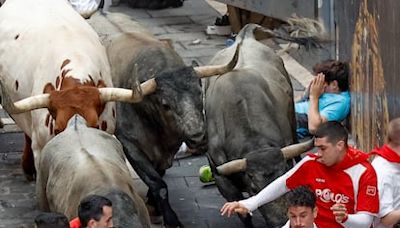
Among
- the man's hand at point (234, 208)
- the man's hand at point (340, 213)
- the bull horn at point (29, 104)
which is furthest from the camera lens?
the bull horn at point (29, 104)

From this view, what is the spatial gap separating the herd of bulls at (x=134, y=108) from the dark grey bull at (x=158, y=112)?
1cm

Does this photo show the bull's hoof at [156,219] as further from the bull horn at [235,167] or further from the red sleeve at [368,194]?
the red sleeve at [368,194]

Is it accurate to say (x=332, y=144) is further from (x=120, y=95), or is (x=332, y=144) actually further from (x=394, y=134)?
(x=120, y=95)

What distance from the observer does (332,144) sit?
8875 mm

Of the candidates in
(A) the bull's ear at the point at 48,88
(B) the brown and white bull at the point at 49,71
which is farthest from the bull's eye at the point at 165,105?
(A) the bull's ear at the point at 48,88

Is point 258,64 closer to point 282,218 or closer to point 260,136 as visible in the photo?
point 260,136

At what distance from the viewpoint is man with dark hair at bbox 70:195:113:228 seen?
8164mm

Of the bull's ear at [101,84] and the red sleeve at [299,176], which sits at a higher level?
the red sleeve at [299,176]

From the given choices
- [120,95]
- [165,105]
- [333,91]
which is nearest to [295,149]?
[165,105]

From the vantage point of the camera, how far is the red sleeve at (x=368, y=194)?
878 centimetres

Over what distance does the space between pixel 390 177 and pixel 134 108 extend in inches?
146

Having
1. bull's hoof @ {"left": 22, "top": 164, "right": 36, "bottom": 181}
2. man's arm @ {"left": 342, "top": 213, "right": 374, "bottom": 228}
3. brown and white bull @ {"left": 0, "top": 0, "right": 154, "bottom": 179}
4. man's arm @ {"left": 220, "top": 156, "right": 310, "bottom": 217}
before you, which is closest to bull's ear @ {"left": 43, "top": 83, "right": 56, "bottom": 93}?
brown and white bull @ {"left": 0, "top": 0, "right": 154, "bottom": 179}

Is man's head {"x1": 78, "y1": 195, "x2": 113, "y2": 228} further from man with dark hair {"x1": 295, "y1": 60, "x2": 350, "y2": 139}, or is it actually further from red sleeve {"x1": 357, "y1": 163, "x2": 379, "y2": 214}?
man with dark hair {"x1": 295, "y1": 60, "x2": 350, "y2": 139}

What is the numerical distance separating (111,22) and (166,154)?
411 cm
